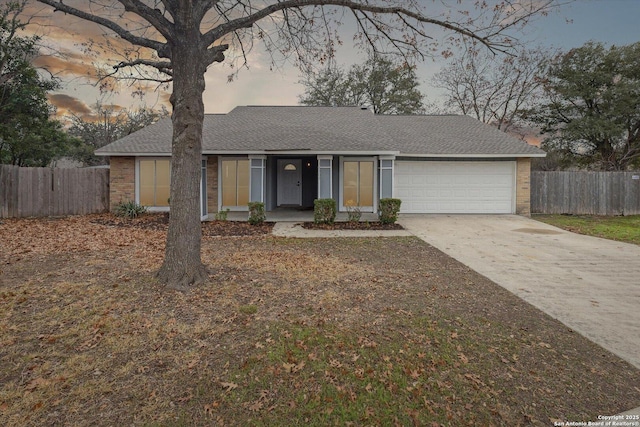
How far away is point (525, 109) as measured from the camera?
80.0 ft

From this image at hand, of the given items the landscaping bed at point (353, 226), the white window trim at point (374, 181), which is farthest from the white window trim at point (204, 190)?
the white window trim at point (374, 181)

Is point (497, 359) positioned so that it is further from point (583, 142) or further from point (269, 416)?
point (583, 142)

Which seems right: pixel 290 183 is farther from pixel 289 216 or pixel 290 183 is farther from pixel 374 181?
pixel 374 181

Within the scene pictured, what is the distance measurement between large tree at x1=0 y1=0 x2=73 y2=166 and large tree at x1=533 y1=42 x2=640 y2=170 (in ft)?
93.1

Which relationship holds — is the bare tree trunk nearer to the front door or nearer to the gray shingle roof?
the gray shingle roof

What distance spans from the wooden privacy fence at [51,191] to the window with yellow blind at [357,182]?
9780mm

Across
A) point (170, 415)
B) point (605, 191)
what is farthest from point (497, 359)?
point (605, 191)

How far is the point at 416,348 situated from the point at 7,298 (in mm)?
5100

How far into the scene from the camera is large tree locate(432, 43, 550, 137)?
23078 mm

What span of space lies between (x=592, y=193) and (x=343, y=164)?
11.1m

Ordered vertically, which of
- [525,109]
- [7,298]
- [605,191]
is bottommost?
[7,298]

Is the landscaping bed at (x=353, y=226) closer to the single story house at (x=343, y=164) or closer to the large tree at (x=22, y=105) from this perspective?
the single story house at (x=343, y=164)

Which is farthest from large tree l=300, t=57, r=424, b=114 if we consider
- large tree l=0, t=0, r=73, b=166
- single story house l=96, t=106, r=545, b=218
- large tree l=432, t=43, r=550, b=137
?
large tree l=0, t=0, r=73, b=166

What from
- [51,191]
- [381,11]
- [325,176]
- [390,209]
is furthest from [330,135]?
[51,191]
